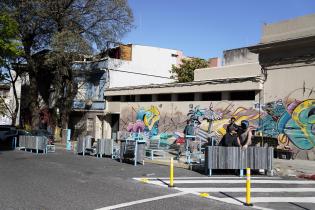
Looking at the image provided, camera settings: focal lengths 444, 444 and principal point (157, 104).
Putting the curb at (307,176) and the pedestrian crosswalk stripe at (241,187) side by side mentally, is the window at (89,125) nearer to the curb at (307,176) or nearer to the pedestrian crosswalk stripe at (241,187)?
the pedestrian crosswalk stripe at (241,187)

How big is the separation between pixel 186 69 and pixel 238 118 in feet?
57.8

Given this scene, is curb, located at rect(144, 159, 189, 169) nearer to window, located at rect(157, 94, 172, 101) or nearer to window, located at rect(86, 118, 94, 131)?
window, located at rect(157, 94, 172, 101)

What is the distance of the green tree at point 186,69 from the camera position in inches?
1586

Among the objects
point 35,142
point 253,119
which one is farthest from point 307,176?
point 35,142

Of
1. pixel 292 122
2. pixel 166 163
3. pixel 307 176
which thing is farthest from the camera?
pixel 292 122

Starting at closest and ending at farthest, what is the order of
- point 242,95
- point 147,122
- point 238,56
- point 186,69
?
point 242,95 → point 147,122 → point 238,56 → point 186,69

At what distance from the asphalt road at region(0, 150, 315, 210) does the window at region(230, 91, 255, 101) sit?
8.56m

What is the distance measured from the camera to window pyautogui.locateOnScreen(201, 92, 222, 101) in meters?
25.1

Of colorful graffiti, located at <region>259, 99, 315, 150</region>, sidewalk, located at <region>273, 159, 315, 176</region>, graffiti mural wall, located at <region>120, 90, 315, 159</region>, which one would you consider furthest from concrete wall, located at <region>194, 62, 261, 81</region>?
sidewalk, located at <region>273, 159, 315, 176</region>

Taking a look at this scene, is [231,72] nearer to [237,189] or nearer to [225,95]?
[225,95]

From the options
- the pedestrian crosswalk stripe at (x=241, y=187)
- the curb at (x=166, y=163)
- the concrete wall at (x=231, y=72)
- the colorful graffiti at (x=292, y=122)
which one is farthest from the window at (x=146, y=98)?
the pedestrian crosswalk stripe at (x=241, y=187)

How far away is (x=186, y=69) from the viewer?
1599 inches

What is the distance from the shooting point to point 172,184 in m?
11.9

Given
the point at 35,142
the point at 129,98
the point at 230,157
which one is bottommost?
the point at 230,157
